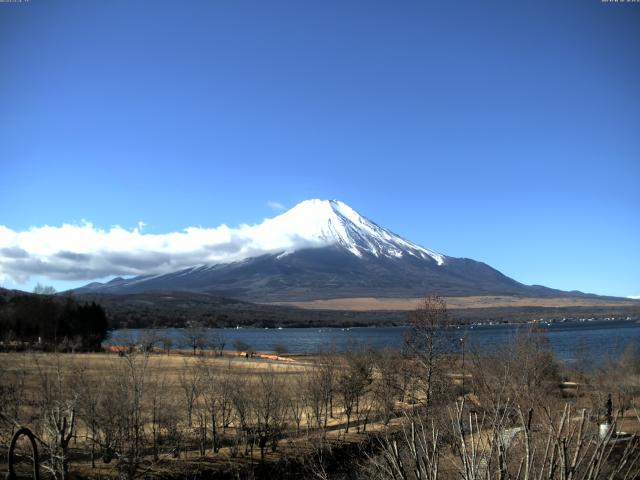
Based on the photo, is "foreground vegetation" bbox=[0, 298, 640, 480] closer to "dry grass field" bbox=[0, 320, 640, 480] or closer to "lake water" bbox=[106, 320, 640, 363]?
"dry grass field" bbox=[0, 320, 640, 480]

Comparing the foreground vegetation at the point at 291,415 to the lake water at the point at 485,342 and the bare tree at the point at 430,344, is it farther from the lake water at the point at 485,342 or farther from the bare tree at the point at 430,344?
the lake water at the point at 485,342

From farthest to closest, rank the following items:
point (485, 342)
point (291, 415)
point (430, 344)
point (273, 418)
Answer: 1. point (485, 342)
2. point (291, 415)
3. point (430, 344)
4. point (273, 418)

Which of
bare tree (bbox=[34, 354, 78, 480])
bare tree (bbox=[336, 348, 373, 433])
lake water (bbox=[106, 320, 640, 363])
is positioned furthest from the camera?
lake water (bbox=[106, 320, 640, 363])

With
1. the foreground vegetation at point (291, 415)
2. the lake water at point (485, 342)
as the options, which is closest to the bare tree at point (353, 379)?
the foreground vegetation at point (291, 415)

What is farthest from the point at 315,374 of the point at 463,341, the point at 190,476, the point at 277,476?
the point at 190,476

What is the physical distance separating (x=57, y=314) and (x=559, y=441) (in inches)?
4056

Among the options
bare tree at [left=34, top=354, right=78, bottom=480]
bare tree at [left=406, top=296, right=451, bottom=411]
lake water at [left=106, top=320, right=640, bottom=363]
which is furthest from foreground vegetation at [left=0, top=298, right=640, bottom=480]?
lake water at [left=106, top=320, right=640, bottom=363]

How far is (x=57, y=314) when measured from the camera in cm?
9694

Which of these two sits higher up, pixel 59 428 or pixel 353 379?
pixel 59 428

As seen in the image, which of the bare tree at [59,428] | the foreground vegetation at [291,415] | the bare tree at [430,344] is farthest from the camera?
the bare tree at [430,344]

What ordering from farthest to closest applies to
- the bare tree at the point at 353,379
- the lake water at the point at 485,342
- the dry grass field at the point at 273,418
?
the lake water at the point at 485,342
the bare tree at the point at 353,379
the dry grass field at the point at 273,418

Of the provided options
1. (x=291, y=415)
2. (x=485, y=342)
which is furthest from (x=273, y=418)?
(x=485, y=342)

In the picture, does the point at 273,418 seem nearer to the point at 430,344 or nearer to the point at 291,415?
the point at 291,415

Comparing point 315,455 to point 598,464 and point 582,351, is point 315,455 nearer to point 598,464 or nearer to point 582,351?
point 598,464
